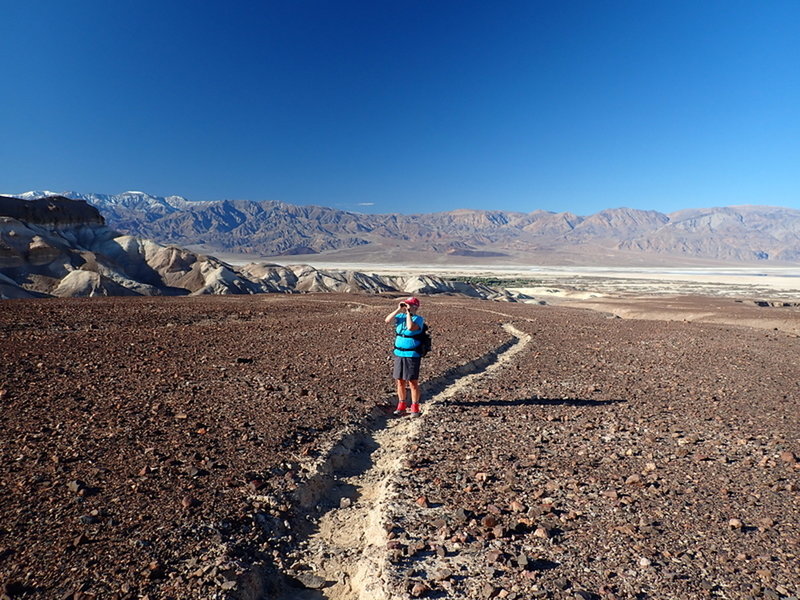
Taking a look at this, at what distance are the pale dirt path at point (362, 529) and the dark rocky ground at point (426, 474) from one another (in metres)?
0.23

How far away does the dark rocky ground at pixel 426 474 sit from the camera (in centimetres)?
437

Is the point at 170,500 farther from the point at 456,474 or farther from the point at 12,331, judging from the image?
the point at 12,331

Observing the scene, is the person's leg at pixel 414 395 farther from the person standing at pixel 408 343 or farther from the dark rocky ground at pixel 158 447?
the dark rocky ground at pixel 158 447

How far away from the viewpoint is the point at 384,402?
9.98m

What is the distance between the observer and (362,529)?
5551 millimetres

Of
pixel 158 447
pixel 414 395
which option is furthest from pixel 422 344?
pixel 158 447

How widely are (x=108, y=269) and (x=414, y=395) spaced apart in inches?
1657

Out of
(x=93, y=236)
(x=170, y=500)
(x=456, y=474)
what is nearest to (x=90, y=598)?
(x=170, y=500)

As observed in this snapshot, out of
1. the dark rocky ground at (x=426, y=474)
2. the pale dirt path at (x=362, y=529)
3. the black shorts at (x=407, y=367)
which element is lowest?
the pale dirt path at (x=362, y=529)

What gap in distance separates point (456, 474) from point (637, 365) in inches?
379

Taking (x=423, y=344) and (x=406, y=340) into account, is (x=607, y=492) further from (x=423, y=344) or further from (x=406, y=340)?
(x=406, y=340)

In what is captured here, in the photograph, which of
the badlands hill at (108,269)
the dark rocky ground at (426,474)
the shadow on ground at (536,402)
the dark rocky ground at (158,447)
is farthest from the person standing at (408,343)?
the badlands hill at (108,269)

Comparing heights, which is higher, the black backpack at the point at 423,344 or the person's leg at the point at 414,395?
the black backpack at the point at 423,344

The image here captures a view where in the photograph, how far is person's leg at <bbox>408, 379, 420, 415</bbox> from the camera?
9.10 meters
